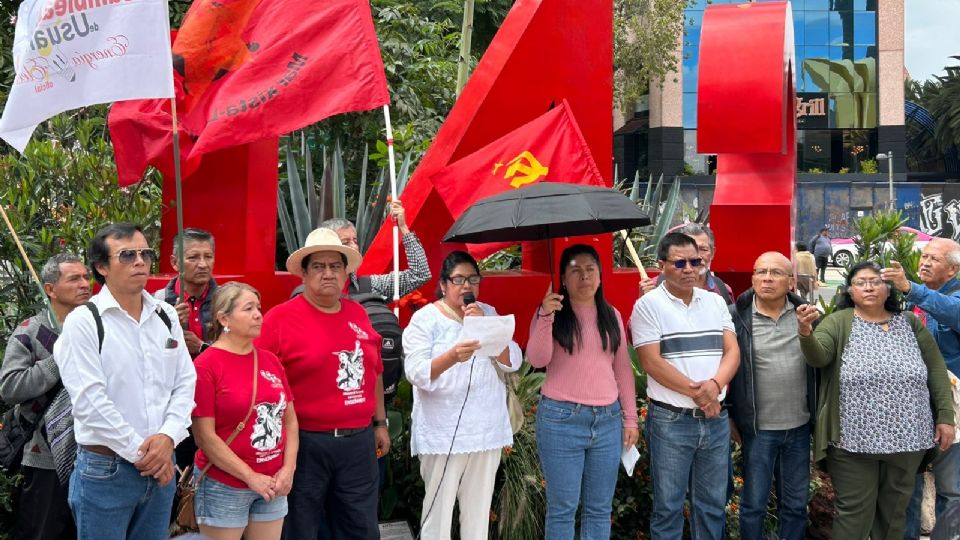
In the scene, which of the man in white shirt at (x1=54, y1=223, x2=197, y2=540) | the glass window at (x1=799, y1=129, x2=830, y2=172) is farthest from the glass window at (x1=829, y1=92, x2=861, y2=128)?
the man in white shirt at (x1=54, y1=223, x2=197, y2=540)

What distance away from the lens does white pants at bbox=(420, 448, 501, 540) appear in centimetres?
446

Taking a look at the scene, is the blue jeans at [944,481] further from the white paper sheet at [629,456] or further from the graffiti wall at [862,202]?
the graffiti wall at [862,202]

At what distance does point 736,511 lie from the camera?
18.7 feet

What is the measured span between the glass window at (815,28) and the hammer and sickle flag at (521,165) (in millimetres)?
37628

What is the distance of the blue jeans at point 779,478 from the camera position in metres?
5.05

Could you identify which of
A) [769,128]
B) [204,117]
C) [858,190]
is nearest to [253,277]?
[204,117]

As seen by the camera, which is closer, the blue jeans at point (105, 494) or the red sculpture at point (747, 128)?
the blue jeans at point (105, 494)

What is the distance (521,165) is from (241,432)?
233cm

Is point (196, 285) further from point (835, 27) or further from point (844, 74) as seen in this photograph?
point (835, 27)

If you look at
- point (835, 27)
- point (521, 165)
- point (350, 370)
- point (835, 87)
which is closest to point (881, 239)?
point (521, 165)

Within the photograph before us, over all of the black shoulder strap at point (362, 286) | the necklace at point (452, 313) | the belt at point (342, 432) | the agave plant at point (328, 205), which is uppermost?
the agave plant at point (328, 205)

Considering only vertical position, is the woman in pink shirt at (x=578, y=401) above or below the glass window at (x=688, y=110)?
below

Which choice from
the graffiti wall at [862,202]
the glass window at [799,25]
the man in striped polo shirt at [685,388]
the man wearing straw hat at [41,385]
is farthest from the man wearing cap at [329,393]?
the glass window at [799,25]

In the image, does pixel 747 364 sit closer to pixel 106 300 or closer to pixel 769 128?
pixel 769 128
